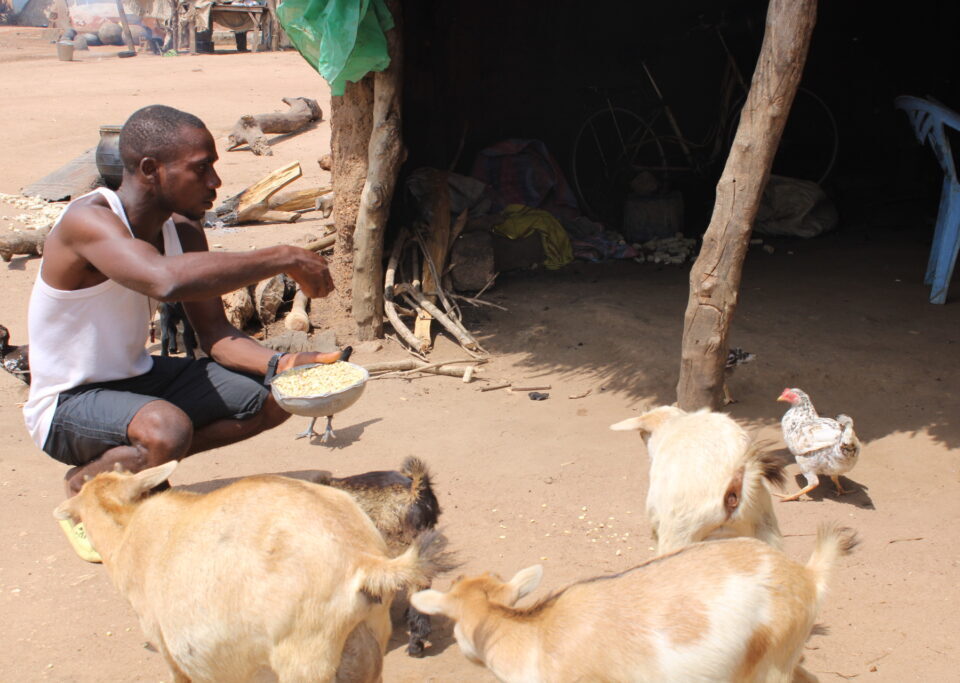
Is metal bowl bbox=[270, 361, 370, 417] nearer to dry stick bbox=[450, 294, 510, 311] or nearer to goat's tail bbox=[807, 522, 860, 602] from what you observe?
goat's tail bbox=[807, 522, 860, 602]

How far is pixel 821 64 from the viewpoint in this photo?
10.3 metres

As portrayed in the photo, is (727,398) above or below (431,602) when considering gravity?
below

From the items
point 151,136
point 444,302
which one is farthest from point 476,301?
point 151,136

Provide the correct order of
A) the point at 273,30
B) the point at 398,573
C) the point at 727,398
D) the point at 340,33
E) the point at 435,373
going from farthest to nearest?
the point at 273,30, the point at 435,373, the point at 340,33, the point at 727,398, the point at 398,573

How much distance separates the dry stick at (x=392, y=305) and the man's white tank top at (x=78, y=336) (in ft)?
11.4

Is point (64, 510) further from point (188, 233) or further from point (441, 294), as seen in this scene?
point (441, 294)

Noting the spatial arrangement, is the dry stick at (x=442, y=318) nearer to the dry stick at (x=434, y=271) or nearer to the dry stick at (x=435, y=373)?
the dry stick at (x=434, y=271)

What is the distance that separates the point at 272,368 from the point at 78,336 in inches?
33.0

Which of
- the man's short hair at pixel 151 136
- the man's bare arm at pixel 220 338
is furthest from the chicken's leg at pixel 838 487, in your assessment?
the man's short hair at pixel 151 136

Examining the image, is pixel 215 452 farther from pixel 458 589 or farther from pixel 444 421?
pixel 458 589

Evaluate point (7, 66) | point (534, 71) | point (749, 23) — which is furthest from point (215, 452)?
point (7, 66)

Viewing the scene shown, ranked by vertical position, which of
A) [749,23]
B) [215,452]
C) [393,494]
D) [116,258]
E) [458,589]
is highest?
[749,23]

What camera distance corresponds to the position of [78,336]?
11.9 ft

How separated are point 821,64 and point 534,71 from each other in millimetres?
3495
